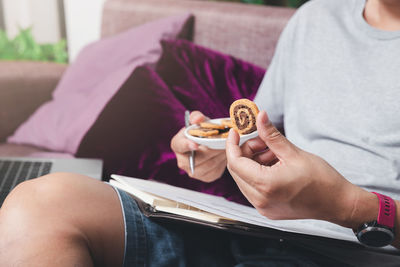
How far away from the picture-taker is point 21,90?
5.15ft

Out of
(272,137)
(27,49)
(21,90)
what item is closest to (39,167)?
(21,90)

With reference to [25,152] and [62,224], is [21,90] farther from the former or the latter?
[62,224]

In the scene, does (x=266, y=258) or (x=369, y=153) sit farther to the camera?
(x=369, y=153)

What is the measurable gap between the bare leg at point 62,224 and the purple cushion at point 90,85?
0.60 m

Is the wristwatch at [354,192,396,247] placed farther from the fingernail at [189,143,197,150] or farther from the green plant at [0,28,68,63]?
the green plant at [0,28,68,63]

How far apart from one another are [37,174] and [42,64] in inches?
31.9

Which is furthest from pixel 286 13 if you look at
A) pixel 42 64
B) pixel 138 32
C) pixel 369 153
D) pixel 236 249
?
pixel 42 64

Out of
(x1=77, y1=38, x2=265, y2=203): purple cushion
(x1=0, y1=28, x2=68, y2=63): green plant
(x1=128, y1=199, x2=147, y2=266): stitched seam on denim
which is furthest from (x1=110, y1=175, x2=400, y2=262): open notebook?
(x1=0, y1=28, x2=68, y2=63): green plant

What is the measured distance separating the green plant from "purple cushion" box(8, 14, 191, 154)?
0.75 metres

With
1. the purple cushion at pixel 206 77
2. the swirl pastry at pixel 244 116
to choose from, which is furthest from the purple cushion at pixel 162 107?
the swirl pastry at pixel 244 116

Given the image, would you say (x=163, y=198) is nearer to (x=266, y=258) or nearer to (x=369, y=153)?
(x=266, y=258)

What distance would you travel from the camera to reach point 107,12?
1.72 meters

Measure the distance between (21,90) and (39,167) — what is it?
0.60 metres

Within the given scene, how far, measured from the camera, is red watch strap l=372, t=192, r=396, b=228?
604mm
